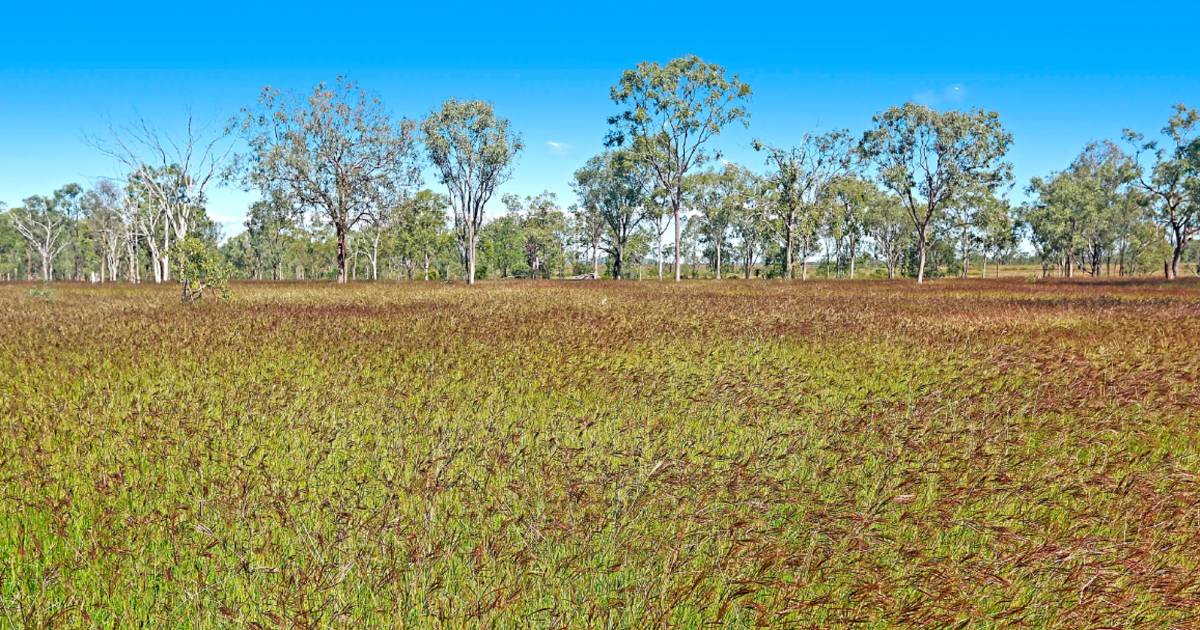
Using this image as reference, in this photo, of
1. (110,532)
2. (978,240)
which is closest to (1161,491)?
(110,532)

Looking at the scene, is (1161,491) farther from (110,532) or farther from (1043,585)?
(110,532)

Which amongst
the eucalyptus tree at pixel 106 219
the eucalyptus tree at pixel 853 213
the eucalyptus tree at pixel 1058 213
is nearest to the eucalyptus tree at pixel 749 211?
the eucalyptus tree at pixel 853 213

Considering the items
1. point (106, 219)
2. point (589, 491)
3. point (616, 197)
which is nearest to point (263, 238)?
point (106, 219)

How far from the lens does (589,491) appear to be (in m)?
3.20

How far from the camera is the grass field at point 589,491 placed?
2264mm

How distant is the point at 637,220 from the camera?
82875 millimetres

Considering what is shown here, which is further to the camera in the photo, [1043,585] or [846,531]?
[846,531]

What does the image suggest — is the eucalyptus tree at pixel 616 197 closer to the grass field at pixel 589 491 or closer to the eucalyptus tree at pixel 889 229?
the eucalyptus tree at pixel 889 229

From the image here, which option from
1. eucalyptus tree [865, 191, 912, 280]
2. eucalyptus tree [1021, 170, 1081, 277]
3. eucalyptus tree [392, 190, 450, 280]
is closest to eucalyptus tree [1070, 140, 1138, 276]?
eucalyptus tree [1021, 170, 1081, 277]

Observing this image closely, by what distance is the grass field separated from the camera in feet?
7.43

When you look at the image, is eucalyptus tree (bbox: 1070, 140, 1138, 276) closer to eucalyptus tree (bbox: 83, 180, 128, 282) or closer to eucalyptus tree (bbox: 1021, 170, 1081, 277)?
eucalyptus tree (bbox: 1021, 170, 1081, 277)

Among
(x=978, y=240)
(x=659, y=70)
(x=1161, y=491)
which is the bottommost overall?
(x=1161, y=491)

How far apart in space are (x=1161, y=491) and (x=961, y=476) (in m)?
1.12

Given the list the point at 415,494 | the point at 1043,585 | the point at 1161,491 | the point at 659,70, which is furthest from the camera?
the point at 659,70
